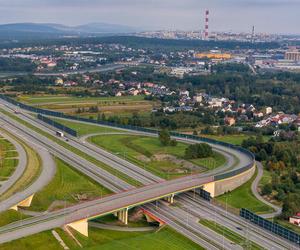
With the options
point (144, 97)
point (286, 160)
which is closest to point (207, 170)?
point (286, 160)

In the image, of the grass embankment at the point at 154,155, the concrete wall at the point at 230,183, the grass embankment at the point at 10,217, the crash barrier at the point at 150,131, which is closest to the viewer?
the grass embankment at the point at 10,217

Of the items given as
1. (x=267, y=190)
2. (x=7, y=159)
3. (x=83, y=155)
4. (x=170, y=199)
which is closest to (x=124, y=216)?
(x=170, y=199)

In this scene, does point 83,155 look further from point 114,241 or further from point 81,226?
point 114,241

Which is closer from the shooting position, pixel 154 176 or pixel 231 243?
pixel 231 243

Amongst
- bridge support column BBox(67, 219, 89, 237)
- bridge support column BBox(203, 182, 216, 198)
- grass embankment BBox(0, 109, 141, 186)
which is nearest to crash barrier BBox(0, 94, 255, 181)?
bridge support column BBox(203, 182, 216, 198)

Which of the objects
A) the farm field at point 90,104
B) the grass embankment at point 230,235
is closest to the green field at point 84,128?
the farm field at point 90,104

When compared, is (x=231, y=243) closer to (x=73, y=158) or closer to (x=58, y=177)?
Result: (x=58, y=177)

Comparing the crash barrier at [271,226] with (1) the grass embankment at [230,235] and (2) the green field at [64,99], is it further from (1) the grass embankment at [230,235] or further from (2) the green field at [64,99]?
(2) the green field at [64,99]
